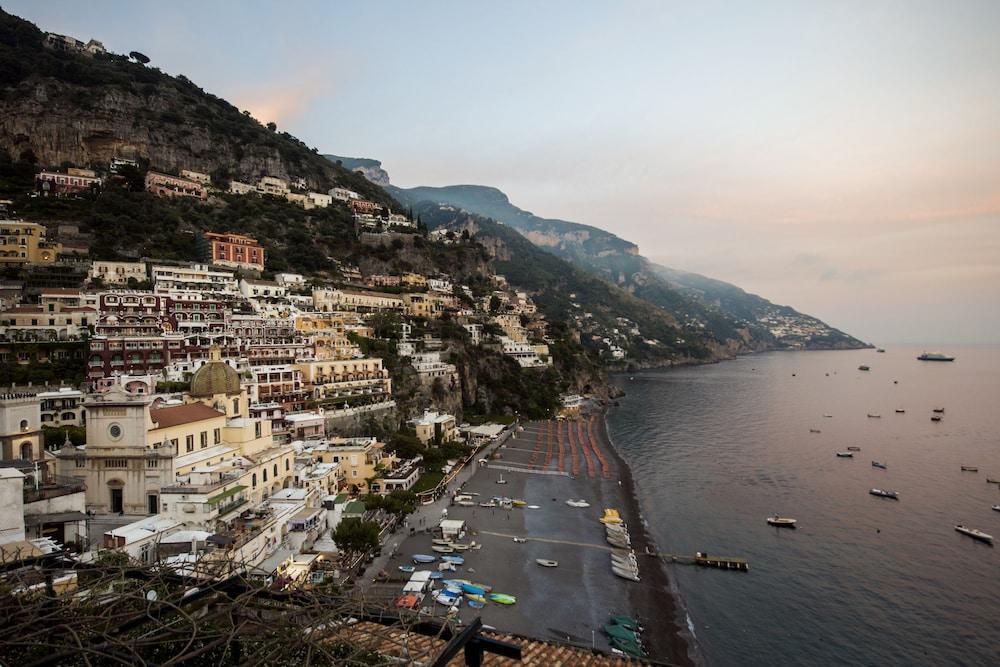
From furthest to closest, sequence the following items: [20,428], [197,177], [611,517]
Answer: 1. [197,177]
2. [611,517]
3. [20,428]

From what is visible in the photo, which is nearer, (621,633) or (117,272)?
(621,633)

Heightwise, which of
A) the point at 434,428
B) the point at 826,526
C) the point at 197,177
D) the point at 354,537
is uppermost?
the point at 197,177

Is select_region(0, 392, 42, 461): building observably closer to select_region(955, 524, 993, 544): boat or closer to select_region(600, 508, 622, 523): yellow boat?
select_region(600, 508, 622, 523): yellow boat

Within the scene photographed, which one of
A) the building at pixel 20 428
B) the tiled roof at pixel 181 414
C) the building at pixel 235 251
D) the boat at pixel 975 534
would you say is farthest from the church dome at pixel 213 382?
the boat at pixel 975 534

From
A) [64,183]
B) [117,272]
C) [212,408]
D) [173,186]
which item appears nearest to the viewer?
[212,408]

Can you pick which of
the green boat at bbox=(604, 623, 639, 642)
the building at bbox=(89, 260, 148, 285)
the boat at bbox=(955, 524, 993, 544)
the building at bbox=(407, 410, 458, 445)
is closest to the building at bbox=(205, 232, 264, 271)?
the building at bbox=(89, 260, 148, 285)

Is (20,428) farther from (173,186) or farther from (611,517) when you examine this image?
(173,186)

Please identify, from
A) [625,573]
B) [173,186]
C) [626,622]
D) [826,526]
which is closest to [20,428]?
[626,622]
